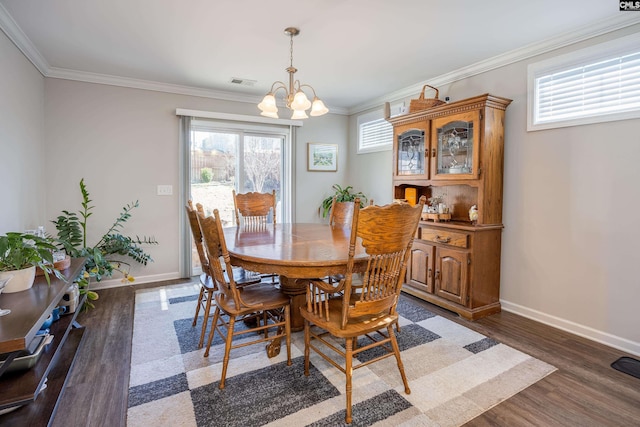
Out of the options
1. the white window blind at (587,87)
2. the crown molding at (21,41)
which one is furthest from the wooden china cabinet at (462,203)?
the crown molding at (21,41)

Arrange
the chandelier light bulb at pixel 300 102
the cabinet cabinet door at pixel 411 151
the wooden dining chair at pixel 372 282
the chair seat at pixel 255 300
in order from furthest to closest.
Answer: the cabinet cabinet door at pixel 411 151, the chandelier light bulb at pixel 300 102, the chair seat at pixel 255 300, the wooden dining chair at pixel 372 282

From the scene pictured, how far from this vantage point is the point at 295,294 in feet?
8.26

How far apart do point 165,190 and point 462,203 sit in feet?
11.8

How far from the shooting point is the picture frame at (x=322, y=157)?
518cm

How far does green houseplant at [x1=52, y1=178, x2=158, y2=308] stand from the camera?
3.31 meters

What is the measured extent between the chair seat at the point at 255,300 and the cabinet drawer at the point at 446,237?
1.78m

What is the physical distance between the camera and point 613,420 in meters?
1.72

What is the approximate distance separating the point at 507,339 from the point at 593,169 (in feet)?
4.99

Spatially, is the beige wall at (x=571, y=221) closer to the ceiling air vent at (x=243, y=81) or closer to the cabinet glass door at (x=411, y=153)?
the cabinet glass door at (x=411, y=153)

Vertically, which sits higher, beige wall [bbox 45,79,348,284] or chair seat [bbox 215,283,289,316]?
beige wall [bbox 45,79,348,284]

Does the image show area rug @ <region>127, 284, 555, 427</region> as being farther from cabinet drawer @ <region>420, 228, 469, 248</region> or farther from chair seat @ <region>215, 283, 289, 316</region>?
cabinet drawer @ <region>420, 228, 469, 248</region>

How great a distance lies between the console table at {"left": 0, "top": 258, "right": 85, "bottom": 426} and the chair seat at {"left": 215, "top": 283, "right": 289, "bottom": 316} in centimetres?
86

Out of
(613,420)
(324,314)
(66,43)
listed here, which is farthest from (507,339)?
(66,43)

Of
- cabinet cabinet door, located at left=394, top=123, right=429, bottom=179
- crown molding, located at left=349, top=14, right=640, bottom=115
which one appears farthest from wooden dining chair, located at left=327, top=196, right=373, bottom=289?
crown molding, located at left=349, top=14, right=640, bottom=115
